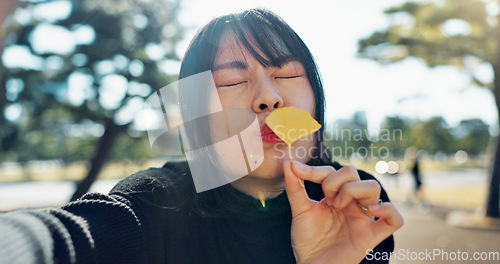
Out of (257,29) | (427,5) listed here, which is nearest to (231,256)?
(257,29)

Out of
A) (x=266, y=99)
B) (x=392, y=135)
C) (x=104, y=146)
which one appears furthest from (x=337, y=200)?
(x=104, y=146)

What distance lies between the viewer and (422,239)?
20.9 feet

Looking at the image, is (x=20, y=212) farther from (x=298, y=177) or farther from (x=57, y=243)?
(x=298, y=177)

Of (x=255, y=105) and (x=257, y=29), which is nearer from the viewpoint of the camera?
(x=255, y=105)

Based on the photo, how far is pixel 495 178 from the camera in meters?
8.12

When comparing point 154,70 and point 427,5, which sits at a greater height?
point 427,5

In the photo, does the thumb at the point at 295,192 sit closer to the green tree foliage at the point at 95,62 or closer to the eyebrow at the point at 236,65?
the eyebrow at the point at 236,65

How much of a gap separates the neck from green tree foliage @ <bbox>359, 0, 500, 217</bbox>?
7.85 metres

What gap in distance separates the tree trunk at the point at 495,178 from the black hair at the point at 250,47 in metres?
8.55

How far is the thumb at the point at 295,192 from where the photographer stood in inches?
42.2

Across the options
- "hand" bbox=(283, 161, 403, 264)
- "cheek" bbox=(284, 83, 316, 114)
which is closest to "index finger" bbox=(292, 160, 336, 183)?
"hand" bbox=(283, 161, 403, 264)

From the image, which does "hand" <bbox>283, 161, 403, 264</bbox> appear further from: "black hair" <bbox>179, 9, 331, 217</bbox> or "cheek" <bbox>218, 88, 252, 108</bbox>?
"black hair" <bbox>179, 9, 331, 217</bbox>

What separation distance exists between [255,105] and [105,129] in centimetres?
1122

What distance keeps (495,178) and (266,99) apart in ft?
30.5
